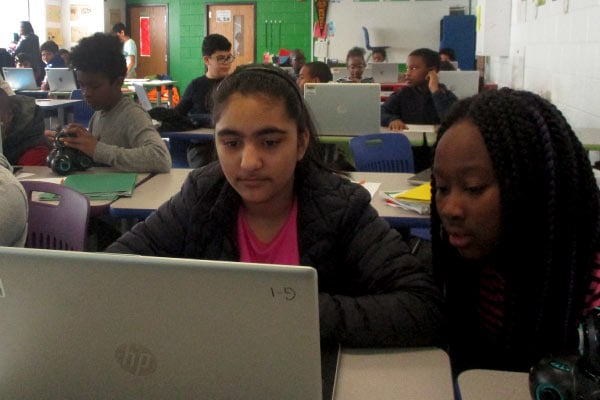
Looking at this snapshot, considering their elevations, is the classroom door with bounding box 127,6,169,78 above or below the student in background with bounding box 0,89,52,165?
above

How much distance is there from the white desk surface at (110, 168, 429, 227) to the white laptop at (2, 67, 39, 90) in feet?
18.1

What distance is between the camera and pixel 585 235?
1000 mm

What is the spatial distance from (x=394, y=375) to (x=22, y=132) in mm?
2314

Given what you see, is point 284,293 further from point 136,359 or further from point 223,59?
point 223,59

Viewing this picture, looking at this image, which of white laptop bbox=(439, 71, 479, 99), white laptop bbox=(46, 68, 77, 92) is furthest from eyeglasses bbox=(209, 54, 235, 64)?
white laptop bbox=(46, 68, 77, 92)

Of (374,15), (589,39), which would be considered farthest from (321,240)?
(374,15)

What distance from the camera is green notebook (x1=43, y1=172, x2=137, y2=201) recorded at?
2.09 meters

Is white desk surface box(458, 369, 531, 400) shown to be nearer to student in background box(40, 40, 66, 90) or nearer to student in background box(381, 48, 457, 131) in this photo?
student in background box(381, 48, 457, 131)

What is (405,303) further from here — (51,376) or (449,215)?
(51,376)

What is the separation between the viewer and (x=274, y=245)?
1236mm

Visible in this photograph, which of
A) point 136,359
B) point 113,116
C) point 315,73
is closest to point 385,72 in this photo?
point 315,73

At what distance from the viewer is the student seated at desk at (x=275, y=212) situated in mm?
1149

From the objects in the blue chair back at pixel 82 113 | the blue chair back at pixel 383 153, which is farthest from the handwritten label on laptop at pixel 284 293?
the blue chair back at pixel 82 113

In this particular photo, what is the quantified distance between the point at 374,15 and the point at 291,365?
9.11 meters
